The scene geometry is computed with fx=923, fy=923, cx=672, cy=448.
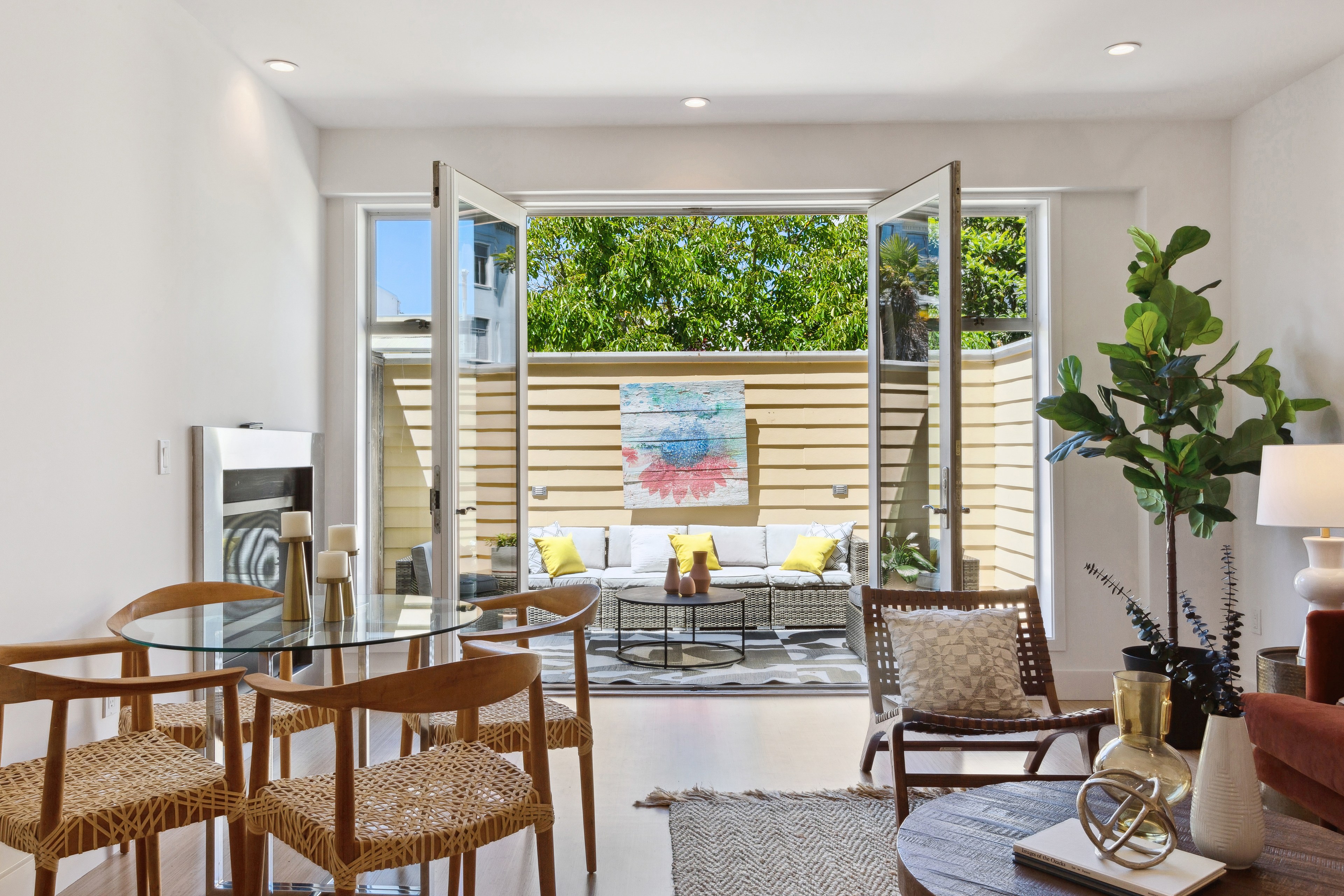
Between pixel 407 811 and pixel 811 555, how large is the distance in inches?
196

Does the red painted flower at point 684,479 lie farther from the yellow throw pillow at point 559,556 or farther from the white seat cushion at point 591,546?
the yellow throw pillow at point 559,556

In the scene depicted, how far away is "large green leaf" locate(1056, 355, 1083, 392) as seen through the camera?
3.97 meters

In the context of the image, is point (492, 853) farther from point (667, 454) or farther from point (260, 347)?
point (667, 454)

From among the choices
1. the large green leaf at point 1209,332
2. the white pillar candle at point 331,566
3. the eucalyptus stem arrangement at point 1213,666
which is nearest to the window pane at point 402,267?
the white pillar candle at point 331,566

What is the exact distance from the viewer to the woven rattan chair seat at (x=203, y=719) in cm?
244

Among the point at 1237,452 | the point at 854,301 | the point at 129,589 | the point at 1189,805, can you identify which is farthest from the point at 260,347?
the point at 854,301

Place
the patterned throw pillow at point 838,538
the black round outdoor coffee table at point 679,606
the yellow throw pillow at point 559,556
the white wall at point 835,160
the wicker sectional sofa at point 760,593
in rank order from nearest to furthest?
the white wall at point 835,160, the black round outdoor coffee table at point 679,606, the wicker sectional sofa at point 760,593, the yellow throw pillow at point 559,556, the patterned throw pillow at point 838,538

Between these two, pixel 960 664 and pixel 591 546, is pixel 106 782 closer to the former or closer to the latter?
pixel 960 664

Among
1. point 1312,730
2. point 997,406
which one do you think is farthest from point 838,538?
point 1312,730

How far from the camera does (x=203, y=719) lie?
8.33 ft

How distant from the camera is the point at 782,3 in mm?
3221

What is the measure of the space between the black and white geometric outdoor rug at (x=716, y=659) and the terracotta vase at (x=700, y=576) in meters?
0.41

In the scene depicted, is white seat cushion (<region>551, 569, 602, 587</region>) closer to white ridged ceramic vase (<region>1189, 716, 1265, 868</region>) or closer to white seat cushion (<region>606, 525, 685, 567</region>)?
white seat cushion (<region>606, 525, 685, 567</region>)

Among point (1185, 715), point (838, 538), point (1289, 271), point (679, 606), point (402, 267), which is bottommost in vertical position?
point (1185, 715)
